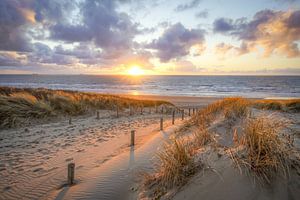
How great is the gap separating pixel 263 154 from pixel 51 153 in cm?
723

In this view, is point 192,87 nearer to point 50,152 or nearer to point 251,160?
point 50,152

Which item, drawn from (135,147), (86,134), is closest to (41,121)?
(86,134)

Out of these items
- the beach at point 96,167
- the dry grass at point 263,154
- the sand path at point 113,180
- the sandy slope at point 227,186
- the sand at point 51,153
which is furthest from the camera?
the sand at point 51,153

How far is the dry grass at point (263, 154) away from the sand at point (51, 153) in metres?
3.96

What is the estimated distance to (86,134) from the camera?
34.7ft

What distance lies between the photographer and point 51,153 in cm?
764

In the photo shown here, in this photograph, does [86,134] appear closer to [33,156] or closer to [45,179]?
[33,156]

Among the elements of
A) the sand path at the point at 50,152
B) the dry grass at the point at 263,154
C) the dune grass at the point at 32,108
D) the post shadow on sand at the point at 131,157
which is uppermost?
the dry grass at the point at 263,154

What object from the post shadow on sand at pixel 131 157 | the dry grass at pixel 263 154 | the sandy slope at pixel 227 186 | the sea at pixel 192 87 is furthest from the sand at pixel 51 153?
the sea at pixel 192 87

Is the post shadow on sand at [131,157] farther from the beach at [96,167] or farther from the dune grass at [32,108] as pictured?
the dune grass at [32,108]

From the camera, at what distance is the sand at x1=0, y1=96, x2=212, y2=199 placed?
527 cm

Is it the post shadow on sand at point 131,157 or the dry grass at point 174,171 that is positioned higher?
the dry grass at point 174,171

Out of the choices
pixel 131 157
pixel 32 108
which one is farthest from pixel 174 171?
pixel 32 108

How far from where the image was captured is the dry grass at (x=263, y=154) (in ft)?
10.0
